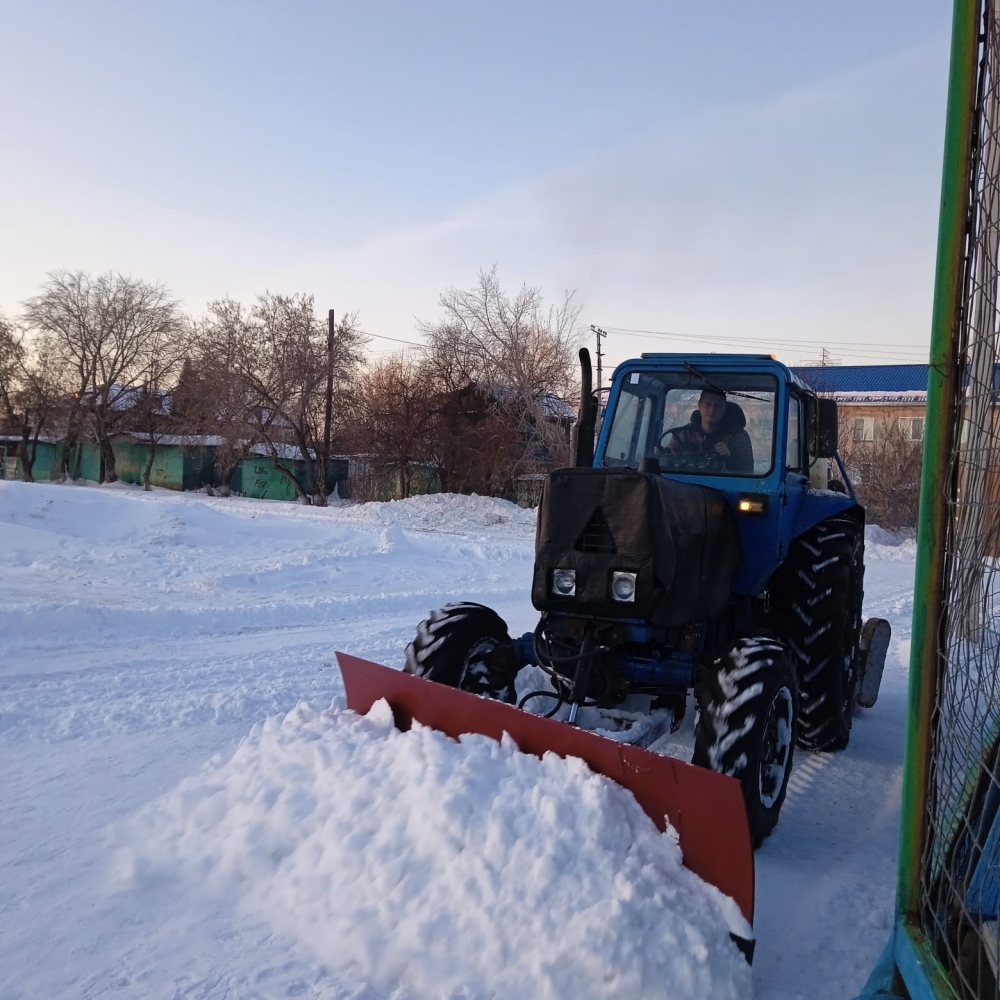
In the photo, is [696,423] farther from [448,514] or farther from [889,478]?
[889,478]

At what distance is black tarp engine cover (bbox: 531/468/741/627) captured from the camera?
160 inches

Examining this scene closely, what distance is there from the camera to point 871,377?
45.7 m

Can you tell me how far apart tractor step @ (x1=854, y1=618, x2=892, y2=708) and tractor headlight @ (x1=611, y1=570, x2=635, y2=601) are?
297cm

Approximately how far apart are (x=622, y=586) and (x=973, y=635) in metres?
1.76

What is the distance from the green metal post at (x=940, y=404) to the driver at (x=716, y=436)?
8.53 ft

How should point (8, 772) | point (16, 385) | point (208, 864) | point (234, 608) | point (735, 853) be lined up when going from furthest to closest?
point (16, 385) < point (234, 608) < point (8, 772) < point (208, 864) < point (735, 853)

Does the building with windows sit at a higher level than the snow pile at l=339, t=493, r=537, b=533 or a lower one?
higher

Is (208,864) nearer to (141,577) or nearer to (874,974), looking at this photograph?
(874,974)

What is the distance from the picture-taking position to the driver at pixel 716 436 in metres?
5.09

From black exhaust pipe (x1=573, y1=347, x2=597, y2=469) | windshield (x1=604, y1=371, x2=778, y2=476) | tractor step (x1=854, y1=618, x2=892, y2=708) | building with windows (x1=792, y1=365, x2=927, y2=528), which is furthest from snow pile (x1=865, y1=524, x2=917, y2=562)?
black exhaust pipe (x1=573, y1=347, x2=597, y2=469)

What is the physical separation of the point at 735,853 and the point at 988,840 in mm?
748

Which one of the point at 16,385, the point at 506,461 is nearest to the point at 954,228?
the point at 506,461

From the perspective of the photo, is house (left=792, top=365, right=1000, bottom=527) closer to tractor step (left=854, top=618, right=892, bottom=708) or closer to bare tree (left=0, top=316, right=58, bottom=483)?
tractor step (left=854, top=618, right=892, bottom=708)

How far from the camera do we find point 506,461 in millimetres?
28281
